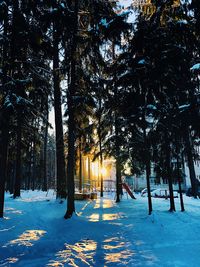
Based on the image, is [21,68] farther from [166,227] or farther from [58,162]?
[166,227]

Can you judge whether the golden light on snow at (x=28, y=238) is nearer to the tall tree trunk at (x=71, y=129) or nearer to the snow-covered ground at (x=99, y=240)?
the snow-covered ground at (x=99, y=240)

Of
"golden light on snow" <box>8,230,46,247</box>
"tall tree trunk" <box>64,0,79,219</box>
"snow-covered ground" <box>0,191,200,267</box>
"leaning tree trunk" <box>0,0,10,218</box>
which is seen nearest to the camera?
"snow-covered ground" <box>0,191,200,267</box>

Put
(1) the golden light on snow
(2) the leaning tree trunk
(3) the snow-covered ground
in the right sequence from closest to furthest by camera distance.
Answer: (3) the snow-covered ground < (1) the golden light on snow < (2) the leaning tree trunk

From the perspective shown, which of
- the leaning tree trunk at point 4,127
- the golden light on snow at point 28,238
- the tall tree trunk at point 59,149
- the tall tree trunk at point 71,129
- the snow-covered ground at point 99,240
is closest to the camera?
the snow-covered ground at point 99,240

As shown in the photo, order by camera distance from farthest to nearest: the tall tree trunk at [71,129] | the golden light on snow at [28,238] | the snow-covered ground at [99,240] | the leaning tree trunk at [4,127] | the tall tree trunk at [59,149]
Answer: the tall tree trunk at [59,149], the tall tree trunk at [71,129], the leaning tree trunk at [4,127], the golden light on snow at [28,238], the snow-covered ground at [99,240]

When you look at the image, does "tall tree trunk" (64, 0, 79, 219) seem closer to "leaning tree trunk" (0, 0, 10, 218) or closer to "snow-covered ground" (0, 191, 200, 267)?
"snow-covered ground" (0, 191, 200, 267)

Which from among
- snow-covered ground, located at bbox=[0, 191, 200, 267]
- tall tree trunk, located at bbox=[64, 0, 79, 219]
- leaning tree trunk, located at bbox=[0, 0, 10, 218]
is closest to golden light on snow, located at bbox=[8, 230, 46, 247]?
snow-covered ground, located at bbox=[0, 191, 200, 267]

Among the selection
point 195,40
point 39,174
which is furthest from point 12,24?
point 39,174

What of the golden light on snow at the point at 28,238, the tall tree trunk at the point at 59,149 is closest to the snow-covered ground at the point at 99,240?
the golden light on snow at the point at 28,238

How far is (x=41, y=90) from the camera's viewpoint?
1259 cm

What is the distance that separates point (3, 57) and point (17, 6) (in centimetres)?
248

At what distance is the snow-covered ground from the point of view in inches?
210

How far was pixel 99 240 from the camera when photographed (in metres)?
7.20

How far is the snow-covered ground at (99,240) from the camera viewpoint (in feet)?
17.5
